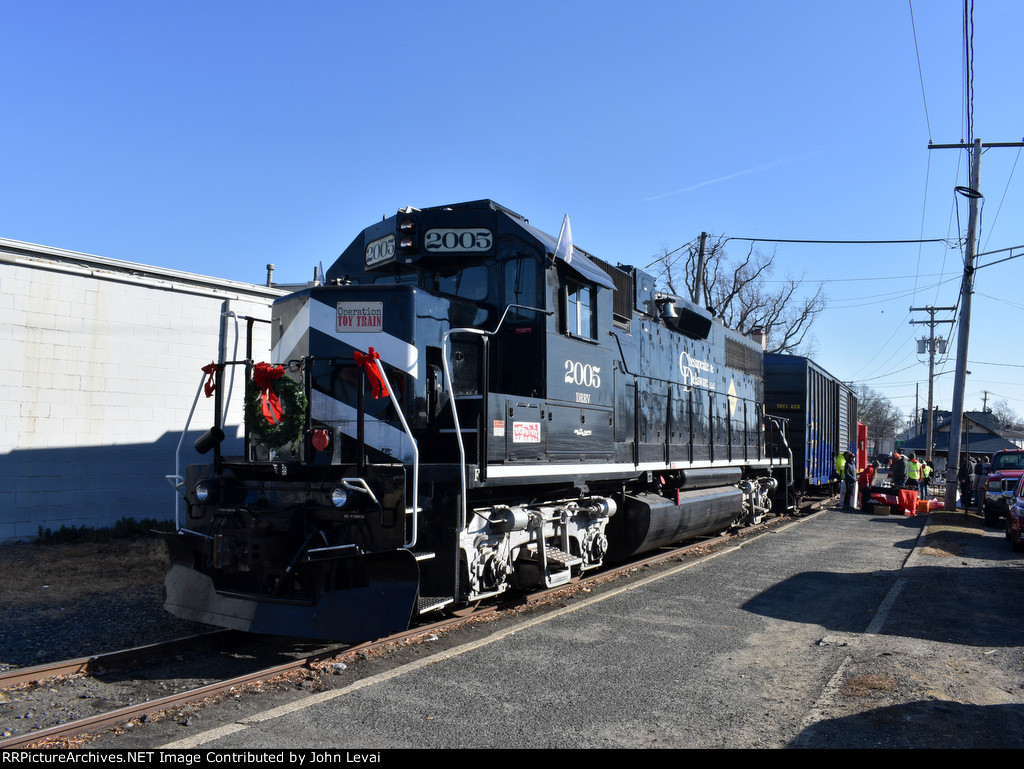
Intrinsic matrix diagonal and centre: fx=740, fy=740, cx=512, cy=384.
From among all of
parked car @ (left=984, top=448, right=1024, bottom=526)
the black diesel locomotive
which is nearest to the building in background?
parked car @ (left=984, top=448, right=1024, bottom=526)

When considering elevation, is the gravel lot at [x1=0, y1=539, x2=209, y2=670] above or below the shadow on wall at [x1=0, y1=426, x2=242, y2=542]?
below

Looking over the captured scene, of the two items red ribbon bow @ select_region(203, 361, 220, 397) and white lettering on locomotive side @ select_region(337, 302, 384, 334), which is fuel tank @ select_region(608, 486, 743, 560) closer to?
white lettering on locomotive side @ select_region(337, 302, 384, 334)

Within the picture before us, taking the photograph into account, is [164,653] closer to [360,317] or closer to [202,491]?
[202,491]

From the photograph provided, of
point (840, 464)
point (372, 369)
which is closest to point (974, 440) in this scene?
point (840, 464)

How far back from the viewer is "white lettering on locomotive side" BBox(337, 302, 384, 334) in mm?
6012


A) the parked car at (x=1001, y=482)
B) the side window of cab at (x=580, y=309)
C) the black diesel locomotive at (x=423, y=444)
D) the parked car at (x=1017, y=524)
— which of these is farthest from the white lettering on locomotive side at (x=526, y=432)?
the parked car at (x=1001, y=482)

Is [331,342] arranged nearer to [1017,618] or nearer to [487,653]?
[487,653]

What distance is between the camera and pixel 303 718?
4086 millimetres

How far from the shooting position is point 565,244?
696 centimetres

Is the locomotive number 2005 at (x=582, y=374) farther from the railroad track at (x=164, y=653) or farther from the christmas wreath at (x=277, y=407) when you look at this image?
the christmas wreath at (x=277, y=407)

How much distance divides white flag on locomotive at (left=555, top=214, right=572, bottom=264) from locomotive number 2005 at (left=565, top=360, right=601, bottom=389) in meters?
0.99

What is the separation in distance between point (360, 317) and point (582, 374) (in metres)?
2.43

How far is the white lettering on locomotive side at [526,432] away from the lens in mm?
6289

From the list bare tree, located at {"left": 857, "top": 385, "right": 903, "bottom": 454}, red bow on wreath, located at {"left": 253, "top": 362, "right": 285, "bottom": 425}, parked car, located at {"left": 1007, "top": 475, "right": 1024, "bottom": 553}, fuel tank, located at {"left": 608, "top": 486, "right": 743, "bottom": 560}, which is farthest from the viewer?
bare tree, located at {"left": 857, "top": 385, "right": 903, "bottom": 454}
